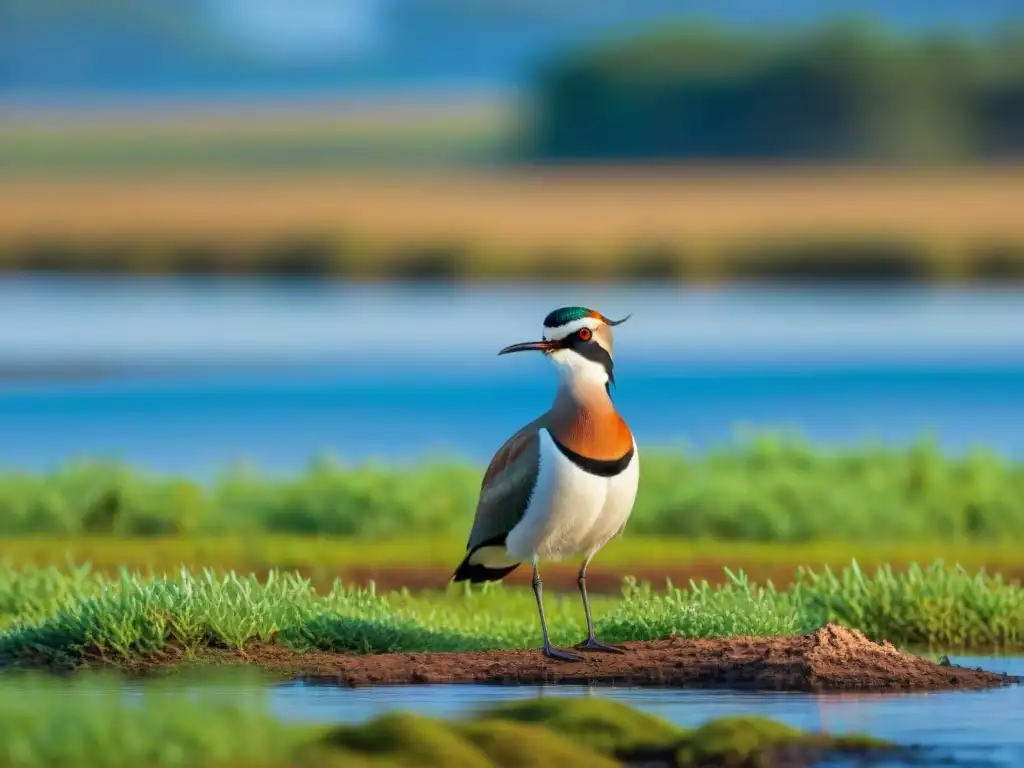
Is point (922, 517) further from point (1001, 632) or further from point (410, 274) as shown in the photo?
point (410, 274)

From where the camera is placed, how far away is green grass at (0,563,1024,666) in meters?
10.9

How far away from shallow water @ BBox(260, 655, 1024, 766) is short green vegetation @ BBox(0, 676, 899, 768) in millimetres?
482

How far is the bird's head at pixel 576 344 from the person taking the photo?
33.5 ft

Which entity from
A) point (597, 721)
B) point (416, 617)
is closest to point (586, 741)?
point (597, 721)

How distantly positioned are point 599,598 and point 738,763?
6154mm

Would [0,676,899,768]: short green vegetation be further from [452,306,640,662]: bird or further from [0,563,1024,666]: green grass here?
[0,563,1024,666]: green grass

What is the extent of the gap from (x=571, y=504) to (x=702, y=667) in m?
1.01

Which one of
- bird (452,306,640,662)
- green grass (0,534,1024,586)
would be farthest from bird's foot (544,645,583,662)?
green grass (0,534,1024,586)

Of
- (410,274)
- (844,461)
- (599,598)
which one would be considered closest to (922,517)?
(844,461)

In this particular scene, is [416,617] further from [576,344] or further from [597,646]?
[576,344]

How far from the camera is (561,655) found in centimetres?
1059

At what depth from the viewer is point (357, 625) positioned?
11.4 m

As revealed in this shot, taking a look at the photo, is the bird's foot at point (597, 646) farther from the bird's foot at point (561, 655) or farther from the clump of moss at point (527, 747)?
the clump of moss at point (527, 747)

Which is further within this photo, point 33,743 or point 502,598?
point 502,598
